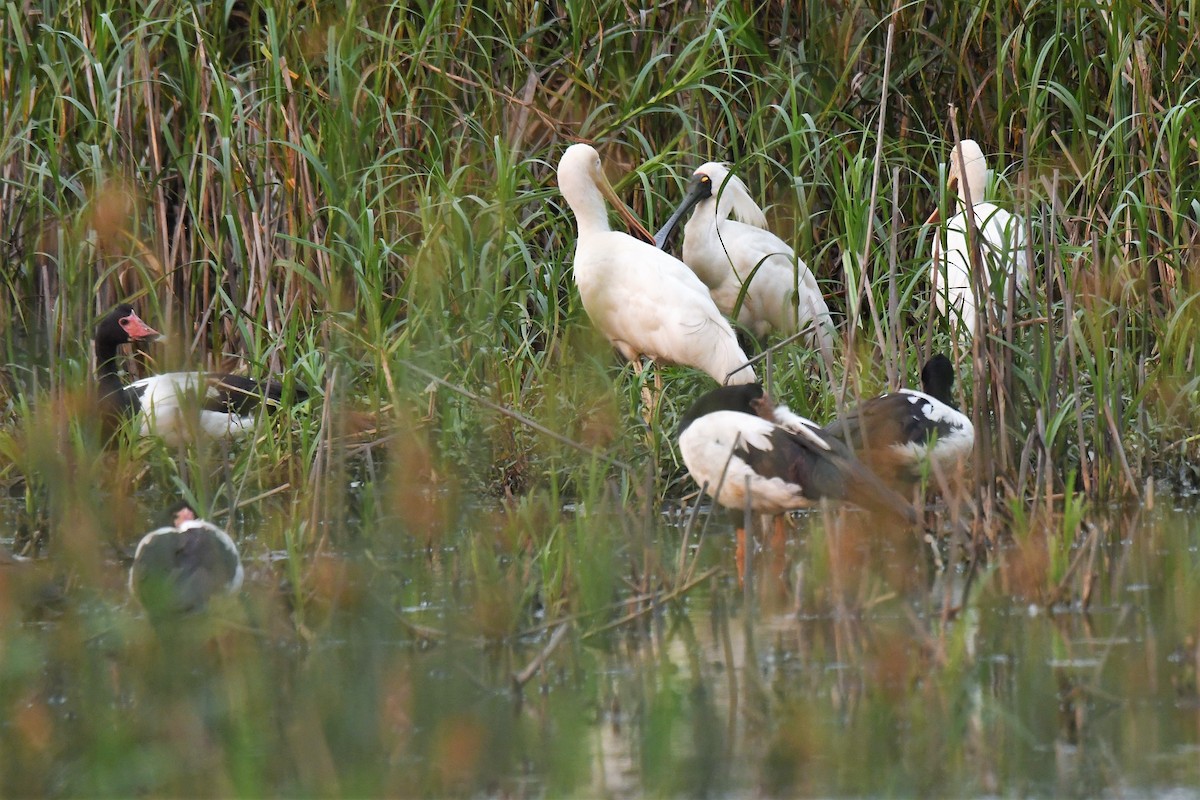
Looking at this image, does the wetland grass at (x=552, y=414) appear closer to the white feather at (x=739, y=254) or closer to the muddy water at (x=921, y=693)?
the muddy water at (x=921, y=693)

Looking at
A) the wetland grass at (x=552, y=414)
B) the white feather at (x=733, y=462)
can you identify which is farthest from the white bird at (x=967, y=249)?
the white feather at (x=733, y=462)

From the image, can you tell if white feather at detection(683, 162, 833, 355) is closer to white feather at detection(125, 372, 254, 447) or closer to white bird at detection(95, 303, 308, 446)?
white bird at detection(95, 303, 308, 446)

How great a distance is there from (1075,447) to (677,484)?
3.85ft

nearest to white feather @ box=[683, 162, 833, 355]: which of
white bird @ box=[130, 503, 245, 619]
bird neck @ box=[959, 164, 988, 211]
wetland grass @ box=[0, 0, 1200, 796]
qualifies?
wetland grass @ box=[0, 0, 1200, 796]

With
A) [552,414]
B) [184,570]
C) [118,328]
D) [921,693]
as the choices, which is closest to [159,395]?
[118,328]

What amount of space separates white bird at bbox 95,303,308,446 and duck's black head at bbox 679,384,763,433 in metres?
1.46

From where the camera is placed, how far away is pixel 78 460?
5098 mm

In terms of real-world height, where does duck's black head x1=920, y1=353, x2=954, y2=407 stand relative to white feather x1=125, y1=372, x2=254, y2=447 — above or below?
below

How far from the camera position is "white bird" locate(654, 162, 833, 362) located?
7133 mm

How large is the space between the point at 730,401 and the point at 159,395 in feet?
7.54

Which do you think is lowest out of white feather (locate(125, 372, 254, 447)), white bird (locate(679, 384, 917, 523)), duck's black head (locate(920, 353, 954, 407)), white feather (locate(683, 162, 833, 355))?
white bird (locate(679, 384, 917, 523))

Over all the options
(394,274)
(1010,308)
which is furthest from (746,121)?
(1010,308)

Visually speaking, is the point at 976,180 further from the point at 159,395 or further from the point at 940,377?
the point at 159,395

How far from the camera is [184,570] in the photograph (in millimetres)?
4109
